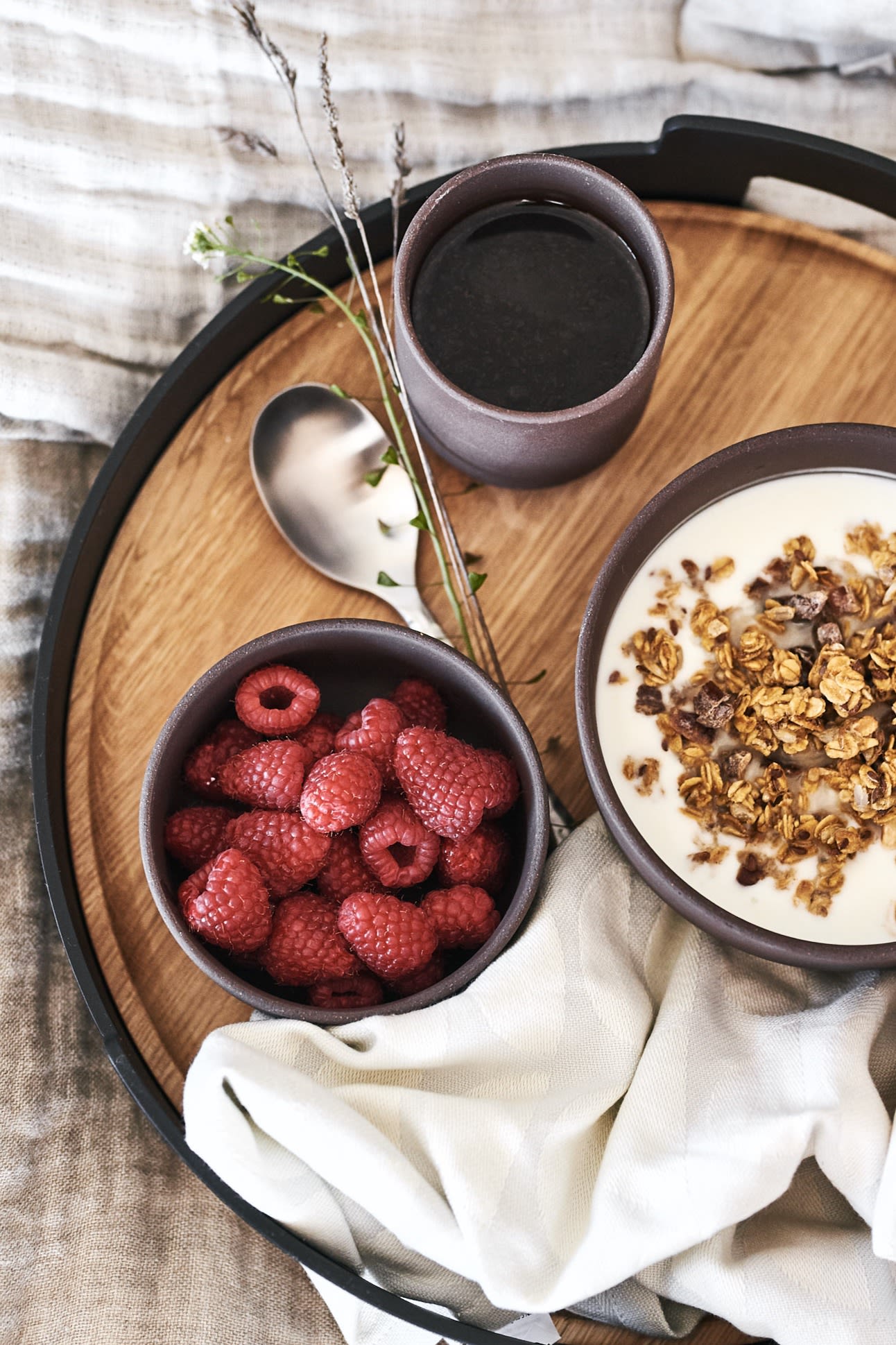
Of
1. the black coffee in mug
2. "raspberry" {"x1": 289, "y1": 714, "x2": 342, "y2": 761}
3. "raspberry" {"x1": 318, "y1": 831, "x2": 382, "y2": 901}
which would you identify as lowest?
"raspberry" {"x1": 318, "y1": 831, "x2": 382, "y2": 901}

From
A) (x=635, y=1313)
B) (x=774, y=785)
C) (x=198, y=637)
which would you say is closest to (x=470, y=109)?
(x=198, y=637)

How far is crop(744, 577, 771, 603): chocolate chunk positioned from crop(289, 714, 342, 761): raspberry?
0.27 m

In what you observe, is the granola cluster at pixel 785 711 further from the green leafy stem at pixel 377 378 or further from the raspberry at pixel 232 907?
the raspberry at pixel 232 907

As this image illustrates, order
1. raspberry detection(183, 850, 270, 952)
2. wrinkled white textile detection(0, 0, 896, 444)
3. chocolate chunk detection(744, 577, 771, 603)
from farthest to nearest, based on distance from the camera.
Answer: wrinkled white textile detection(0, 0, 896, 444) < chocolate chunk detection(744, 577, 771, 603) < raspberry detection(183, 850, 270, 952)

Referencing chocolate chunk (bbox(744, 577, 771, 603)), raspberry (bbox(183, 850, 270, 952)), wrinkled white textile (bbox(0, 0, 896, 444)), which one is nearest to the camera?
raspberry (bbox(183, 850, 270, 952))

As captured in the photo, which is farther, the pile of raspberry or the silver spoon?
the silver spoon

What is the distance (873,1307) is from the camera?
69 centimetres

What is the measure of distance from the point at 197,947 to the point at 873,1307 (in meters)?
0.43

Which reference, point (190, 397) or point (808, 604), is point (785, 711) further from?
point (190, 397)

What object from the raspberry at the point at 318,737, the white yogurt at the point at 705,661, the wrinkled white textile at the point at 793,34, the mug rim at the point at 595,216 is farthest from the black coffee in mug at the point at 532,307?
the wrinkled white textile at the point at 793,34

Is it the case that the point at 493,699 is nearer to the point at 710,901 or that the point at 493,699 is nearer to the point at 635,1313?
the point at 710,901

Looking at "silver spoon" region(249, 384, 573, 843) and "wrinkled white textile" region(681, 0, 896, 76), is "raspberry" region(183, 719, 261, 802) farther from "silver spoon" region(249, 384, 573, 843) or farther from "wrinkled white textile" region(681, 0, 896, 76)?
"wrinkled white textile" region(681, 0, 896, 76)

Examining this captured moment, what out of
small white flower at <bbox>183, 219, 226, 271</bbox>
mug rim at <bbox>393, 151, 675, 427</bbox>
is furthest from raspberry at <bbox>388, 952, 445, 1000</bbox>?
small white flower at <bbox>183, 219, 226, 271</bbox>

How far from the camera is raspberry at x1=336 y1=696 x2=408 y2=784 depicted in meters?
0.70
